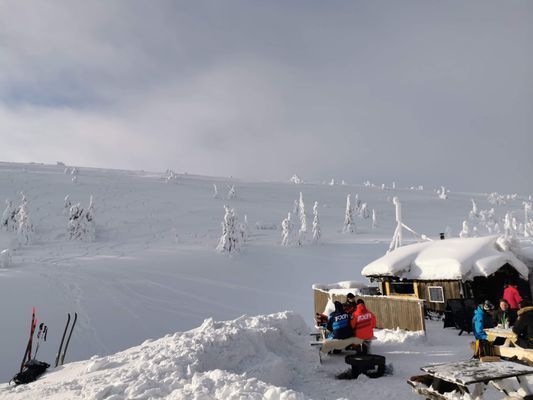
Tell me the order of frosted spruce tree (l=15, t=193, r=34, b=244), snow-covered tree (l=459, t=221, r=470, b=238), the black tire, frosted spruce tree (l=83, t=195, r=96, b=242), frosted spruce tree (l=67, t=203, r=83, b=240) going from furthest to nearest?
frosted spruce tree (l=83, t=195, r=96, b=242)
frosted spruce tree (l=67, t=203, r=83, b=240)
snow-covered tree (l=459, t=221, r=470, b=238)
frosted spruce tree (l=15, t=193, r=34, b=244)
the black tire

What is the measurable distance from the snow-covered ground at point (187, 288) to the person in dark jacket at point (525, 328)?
234cm

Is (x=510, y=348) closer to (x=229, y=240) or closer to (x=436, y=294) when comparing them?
(x=436, y=294)

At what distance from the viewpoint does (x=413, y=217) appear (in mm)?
80125

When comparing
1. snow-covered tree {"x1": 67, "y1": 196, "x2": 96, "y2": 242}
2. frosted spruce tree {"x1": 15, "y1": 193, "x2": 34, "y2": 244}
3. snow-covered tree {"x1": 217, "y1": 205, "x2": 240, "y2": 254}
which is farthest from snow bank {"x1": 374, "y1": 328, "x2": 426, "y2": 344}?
frosted spruce tree {"x1": 15, "y1": 193, "x2": 34, "y2": 244}

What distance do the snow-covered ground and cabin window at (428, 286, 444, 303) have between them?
1972 mm

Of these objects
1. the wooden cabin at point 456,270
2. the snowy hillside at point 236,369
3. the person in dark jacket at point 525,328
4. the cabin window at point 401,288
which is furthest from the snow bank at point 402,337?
the cabin window at point 401,288

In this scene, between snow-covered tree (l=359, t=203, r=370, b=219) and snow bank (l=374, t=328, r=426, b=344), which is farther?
snow-covered tree (l=359, t=203, r=370, b=219)

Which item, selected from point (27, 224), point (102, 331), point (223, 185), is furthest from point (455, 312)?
point (223, 185)

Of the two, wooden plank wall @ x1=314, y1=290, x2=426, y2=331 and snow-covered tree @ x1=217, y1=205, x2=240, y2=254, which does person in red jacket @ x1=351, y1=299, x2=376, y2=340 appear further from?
snow-covered tree @ x1=217, y1=205, x2=240, y2=254

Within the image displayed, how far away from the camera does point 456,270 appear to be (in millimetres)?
15914

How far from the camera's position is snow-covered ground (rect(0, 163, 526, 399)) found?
827 centimetres

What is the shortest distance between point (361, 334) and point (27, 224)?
47.2 metres

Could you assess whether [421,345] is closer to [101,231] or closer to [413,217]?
[101,231]

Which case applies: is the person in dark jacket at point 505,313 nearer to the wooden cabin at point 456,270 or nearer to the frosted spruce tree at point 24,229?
the wooden cabin at point 456,270
